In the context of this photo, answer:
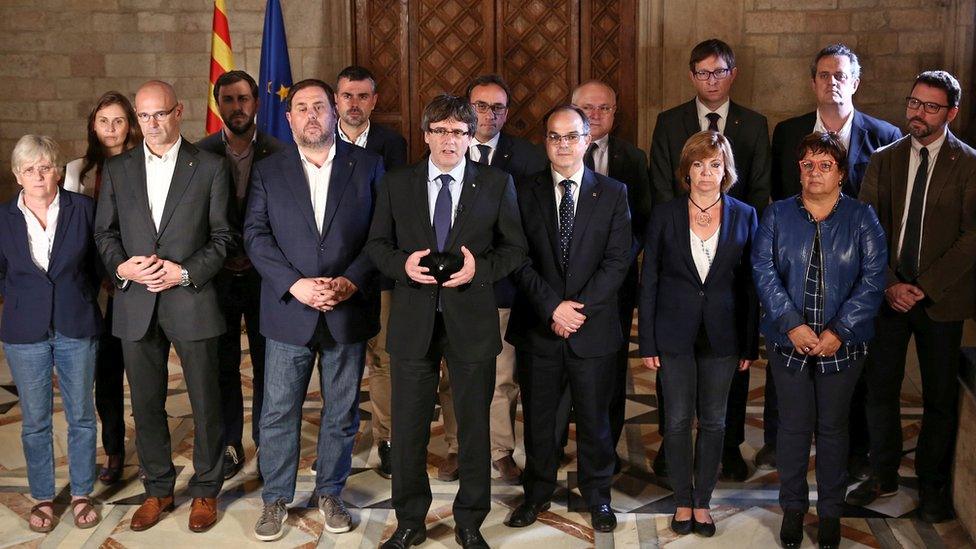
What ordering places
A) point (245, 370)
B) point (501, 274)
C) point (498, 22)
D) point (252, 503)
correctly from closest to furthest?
point (501, 274) < point (252, 503) < point (245, 370) < point (498, 22)

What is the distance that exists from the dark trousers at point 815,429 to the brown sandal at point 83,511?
2.66 metres

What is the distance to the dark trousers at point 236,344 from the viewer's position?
14.3ft

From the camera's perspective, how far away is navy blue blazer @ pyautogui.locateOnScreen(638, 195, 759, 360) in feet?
12.5

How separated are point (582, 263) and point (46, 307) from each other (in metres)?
2.04

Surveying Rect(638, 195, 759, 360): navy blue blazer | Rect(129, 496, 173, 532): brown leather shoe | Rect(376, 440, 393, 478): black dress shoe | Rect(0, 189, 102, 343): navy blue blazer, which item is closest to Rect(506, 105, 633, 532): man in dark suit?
Rect(638, 195, 759, 360): navy blue blazer

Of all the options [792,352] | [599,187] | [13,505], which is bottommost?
[13,505]

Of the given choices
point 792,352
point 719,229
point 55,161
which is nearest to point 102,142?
point 55,161

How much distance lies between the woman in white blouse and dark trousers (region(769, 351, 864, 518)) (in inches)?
107

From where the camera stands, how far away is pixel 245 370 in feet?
21.5

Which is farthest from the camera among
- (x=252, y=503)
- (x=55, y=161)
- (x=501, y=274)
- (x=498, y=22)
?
(x=498, y=22)

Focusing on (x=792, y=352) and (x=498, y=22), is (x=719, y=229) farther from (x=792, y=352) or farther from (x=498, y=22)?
(x=498, y=22)

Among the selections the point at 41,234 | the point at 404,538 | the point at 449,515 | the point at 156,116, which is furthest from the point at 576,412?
the point at 41,234

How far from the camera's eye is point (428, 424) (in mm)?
3791

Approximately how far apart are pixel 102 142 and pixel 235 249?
76 centimetres
